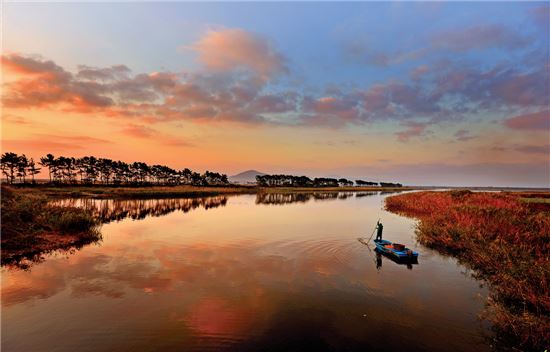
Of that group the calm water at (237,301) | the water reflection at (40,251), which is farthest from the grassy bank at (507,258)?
the water reflection at (40,251)

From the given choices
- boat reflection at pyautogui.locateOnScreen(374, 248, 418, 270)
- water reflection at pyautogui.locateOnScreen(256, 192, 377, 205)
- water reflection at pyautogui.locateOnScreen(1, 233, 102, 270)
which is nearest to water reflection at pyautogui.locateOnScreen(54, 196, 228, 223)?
water reflection at pyautogui.locateOnScreen(1, 233, 102, 270)

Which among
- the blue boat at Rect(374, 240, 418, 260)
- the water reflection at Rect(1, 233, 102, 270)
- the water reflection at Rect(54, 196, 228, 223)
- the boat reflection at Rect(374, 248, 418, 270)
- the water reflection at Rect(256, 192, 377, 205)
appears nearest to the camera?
the water reflection at Rect(1, 233, 102, 270)

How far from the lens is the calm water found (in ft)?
35.6

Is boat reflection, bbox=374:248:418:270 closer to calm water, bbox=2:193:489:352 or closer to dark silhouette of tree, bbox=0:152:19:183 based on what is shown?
calm water, bbox=2:193:489:352

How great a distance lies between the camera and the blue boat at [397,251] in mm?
20906

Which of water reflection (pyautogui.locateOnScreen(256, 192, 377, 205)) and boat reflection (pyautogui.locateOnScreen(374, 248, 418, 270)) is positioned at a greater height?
water reflection (pyautogui.locateOnScreen(256, 192, 377, 205))

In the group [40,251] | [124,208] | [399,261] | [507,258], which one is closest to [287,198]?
[124,208]

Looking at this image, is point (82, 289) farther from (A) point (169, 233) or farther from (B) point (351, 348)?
(A) point (169, 233)

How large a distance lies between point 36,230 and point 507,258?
35560 mm

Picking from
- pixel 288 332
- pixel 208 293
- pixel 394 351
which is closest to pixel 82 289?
pixel 208 293

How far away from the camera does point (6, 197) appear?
28.6 metres

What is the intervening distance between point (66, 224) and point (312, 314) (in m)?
27.2

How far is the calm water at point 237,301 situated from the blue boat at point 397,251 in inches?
27.1

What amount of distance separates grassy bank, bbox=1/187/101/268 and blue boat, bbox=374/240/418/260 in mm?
25145
